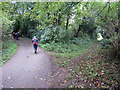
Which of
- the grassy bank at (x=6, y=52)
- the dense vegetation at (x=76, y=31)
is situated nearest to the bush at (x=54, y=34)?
the dense vegetation at (x=76, y=31)

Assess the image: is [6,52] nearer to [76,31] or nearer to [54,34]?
[54,34]

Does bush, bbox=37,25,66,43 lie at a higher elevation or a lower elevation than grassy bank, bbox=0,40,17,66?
higher

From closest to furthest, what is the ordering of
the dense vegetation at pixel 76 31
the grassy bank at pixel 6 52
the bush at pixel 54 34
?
1. the dense vegetation at pixel 76 31
2. the grassy bank at pixel 6 52
3. the bush at pixel 54 34

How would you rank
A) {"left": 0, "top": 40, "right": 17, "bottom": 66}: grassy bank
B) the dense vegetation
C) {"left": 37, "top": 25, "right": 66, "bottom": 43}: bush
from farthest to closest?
{"left": 37, "top": 25, "right": 66, "bottom": 43}: bush
{"left": 0, "top": 40, "right": 17, "bottom": 66}: grassy bank
the dense vegetation

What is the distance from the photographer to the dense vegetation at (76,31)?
4.96 meters

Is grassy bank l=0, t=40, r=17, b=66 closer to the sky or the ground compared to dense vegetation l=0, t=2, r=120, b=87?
closer to the ground

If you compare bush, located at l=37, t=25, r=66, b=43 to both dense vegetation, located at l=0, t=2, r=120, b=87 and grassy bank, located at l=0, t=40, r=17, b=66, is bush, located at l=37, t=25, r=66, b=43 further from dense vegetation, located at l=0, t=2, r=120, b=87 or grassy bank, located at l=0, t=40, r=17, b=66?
grassy bank, located at l=0, t=40, r=17, b=66

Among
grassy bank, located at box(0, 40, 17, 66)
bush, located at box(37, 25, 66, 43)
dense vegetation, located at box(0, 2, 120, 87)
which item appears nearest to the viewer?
dense vegetation, located at box(0, 2, 120, 87)

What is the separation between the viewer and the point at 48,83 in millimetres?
4414

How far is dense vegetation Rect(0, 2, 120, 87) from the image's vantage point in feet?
16.3

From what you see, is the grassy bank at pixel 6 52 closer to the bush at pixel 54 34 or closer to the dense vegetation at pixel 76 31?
the dense vegetation at pixel 76 31

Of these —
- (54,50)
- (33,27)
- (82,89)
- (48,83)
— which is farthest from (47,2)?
(33,27)

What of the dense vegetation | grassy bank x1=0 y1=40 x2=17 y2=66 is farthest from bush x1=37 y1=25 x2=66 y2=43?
grassy bank x1=0 y1=40 x2=17 y2=66

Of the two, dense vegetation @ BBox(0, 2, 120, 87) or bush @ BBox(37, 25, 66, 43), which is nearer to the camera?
dense vegetation @ BBox(0, 2, 120, 87)
